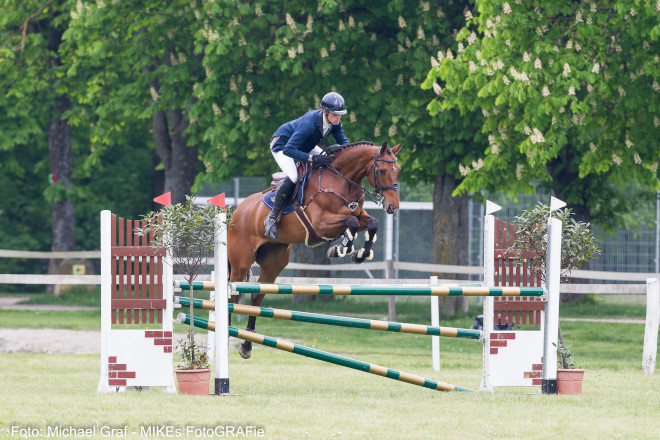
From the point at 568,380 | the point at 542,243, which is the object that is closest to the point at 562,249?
the point at 542,243

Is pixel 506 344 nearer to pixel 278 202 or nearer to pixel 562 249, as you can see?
pixel 562 249

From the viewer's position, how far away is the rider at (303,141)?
9.35 metres

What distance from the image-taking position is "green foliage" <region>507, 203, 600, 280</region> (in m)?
9.28

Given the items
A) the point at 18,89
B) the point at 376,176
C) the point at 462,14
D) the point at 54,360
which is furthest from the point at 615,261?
the point at 376,176

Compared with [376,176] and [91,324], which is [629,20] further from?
[91,324]

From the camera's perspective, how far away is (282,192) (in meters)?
9.87

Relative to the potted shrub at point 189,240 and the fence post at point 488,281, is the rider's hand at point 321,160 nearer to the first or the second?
the potted shrub at point 189,240

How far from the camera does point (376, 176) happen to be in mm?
9141

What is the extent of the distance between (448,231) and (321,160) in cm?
976

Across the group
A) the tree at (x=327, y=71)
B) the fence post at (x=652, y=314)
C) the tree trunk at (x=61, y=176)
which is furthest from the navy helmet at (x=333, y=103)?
the tree trunk at (x=61, y=176)

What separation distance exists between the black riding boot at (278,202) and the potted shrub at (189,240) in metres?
1.12

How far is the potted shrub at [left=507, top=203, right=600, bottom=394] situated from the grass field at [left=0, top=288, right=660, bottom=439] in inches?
10.3

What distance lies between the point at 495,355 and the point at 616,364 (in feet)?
15.3

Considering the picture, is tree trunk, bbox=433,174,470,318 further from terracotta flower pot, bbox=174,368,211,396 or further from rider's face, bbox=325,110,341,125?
terracotta flower pot, bbox=174,368,211,396
